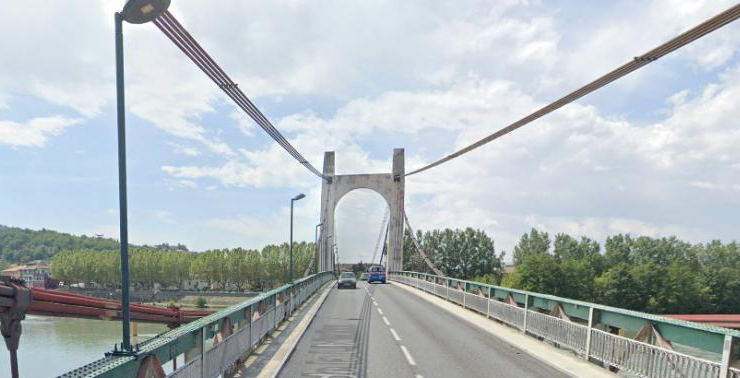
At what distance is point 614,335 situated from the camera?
32.2ft

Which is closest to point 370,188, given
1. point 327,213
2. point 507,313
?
point 327,213

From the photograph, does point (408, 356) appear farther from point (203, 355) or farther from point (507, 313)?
point (507, 313)

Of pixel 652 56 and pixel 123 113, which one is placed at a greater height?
pixel 652 56

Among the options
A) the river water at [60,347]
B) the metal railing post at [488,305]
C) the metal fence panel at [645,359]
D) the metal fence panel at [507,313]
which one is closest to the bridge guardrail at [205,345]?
the metal fence panel at [645,359]

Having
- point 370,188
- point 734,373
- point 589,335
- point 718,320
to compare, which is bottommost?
point 718,320

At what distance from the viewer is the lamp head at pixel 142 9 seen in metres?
5.88

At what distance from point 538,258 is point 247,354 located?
82.7m

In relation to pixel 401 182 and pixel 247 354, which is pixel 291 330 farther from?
pixel 401 182

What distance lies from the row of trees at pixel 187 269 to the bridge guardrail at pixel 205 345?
128m

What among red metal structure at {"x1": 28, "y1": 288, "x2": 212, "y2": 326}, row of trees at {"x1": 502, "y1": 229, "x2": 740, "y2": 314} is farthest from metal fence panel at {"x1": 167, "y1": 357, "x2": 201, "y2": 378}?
row of trees at {"x1": 502, "y1": 229, "x2": 740, "y2": 314}

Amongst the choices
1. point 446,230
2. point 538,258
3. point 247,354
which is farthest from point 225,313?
point 446,230

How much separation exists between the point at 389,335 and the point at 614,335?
672 cm

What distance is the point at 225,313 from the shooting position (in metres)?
9.69

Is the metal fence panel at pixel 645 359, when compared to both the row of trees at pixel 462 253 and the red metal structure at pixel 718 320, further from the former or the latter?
the row of trees at pixel 462 253
